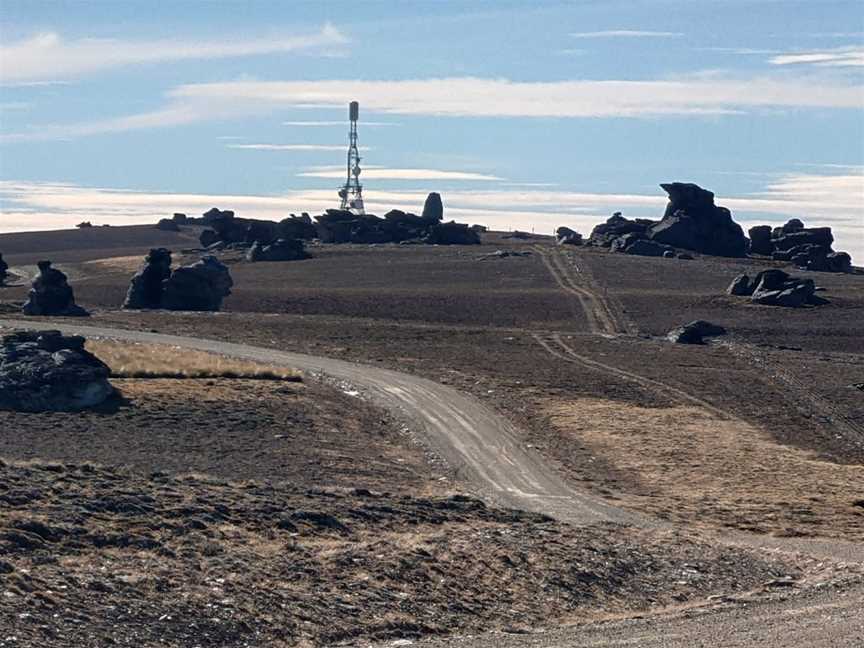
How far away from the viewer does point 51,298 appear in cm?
7544

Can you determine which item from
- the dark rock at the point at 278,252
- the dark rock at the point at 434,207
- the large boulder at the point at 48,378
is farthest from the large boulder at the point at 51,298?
the dark rock at the point at 434,207

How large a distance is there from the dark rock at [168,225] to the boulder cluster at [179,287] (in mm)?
104788

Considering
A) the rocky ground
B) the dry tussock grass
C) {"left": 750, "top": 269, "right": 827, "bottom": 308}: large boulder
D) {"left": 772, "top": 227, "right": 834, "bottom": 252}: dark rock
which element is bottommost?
the rocky ground

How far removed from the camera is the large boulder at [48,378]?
37.8m

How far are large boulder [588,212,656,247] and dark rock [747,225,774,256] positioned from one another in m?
9.33

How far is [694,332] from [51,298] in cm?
3146

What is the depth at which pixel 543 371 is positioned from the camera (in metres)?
55.9

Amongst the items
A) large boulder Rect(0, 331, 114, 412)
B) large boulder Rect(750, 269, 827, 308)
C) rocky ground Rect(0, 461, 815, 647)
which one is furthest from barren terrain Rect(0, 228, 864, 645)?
large boulder Rect(750, 269, 827, 308)

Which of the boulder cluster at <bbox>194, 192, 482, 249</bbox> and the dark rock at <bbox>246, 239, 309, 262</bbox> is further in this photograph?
the boulder cluster at <bbox>194, 192, 482, 249</bbox>

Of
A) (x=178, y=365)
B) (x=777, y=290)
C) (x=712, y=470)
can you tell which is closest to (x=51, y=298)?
(x=178, y=365)

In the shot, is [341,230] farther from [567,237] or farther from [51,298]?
[51,298]

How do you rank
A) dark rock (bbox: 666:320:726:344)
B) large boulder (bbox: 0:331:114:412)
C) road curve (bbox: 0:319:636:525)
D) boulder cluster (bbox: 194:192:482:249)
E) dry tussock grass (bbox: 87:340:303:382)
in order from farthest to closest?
boulder cluster (bbox: 194:192:482:249)
dark rock (bbox: 666:320:726:344)
dry tussock grass (bbox: 87:340:303:382)
large boulder (bbox: 0:331:114:412)
road curve (bbox: 0:319:636:525)

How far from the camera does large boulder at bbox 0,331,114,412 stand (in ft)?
124

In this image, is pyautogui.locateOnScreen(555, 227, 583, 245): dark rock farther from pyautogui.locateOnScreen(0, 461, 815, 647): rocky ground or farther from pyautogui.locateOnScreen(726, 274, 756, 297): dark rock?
pyautogui.locateOnScreen(0, 461, 815, 647): rocky ground
